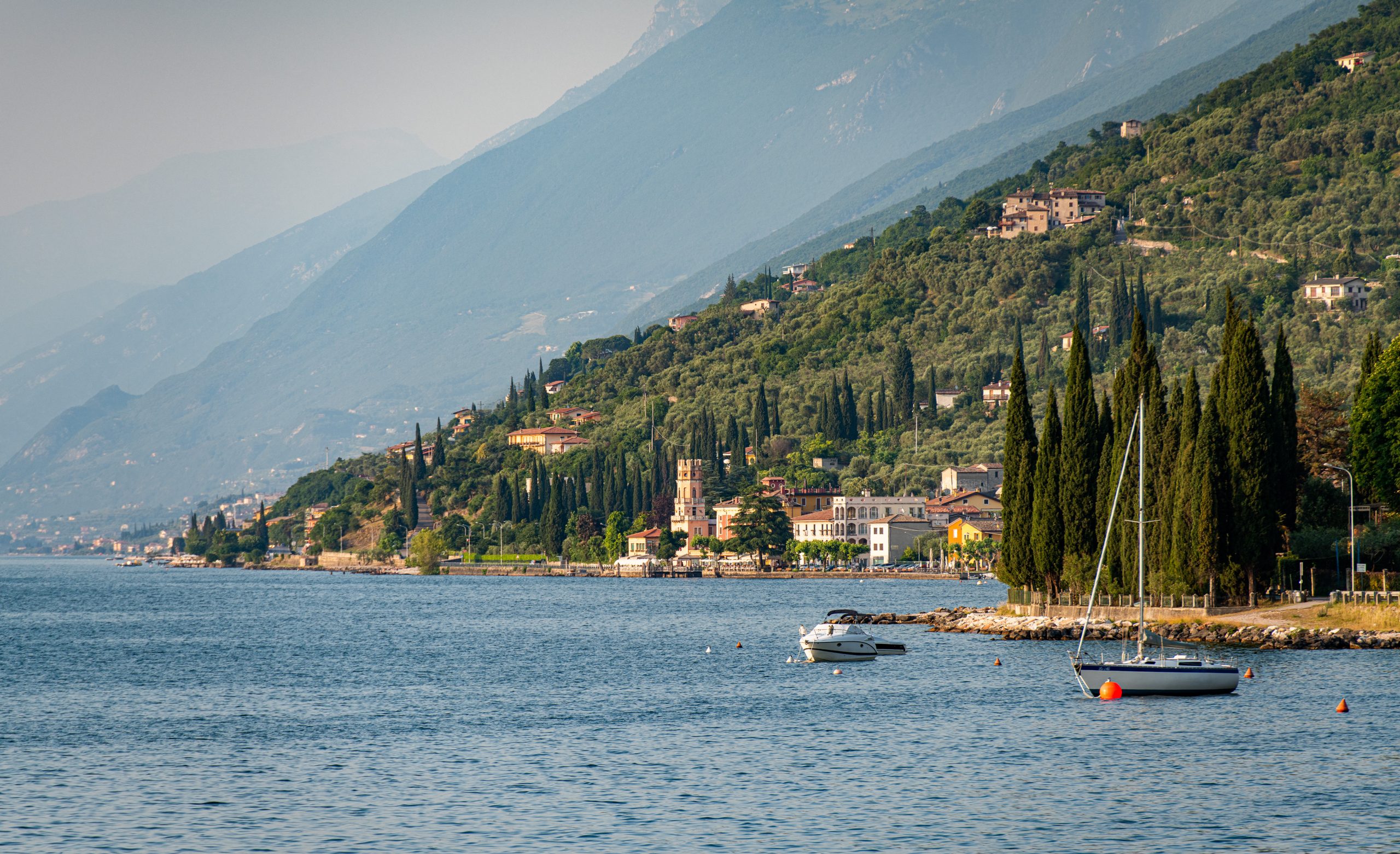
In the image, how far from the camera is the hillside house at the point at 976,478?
196 meters

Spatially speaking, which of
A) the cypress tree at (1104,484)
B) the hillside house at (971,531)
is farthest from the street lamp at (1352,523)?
the hillside house at (971,531)

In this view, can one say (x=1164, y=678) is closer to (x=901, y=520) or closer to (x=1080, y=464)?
(x=1080, y=464)

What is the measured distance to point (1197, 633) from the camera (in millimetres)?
68875

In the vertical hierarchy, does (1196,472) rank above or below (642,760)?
above

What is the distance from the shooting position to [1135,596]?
242 feet

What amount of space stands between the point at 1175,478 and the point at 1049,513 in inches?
292

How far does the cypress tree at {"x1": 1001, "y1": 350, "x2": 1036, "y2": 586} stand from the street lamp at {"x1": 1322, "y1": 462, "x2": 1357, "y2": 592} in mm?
14659

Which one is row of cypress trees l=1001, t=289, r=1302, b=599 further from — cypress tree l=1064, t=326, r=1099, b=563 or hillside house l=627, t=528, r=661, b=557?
hillside house l=627, t=528, r=661, b=557

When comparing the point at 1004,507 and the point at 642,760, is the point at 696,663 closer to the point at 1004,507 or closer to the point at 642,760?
the point at 1004,507

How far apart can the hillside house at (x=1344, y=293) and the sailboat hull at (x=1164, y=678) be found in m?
154

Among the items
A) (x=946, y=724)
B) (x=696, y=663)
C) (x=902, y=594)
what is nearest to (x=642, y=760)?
(x=946, y=724)

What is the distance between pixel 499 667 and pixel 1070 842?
140 ft

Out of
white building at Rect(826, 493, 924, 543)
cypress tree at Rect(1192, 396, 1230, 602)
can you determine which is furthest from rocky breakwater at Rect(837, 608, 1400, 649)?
white building at Rect(826, 493, 924, 543)

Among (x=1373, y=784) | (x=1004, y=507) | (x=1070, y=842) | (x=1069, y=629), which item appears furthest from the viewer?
(x=1004, y=507)
